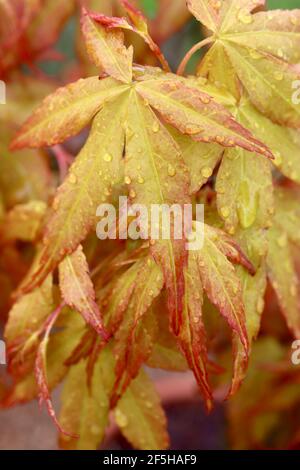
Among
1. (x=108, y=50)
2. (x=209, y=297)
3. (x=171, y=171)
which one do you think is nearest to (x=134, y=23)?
(x=108, y=50)

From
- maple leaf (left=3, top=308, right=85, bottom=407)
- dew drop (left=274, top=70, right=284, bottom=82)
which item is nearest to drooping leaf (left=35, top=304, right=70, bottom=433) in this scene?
maple leaf (left=3, top=308, right=85, bottom=407)

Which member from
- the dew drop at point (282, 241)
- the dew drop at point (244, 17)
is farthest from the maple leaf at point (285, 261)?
the dew drop at point (244, 17)

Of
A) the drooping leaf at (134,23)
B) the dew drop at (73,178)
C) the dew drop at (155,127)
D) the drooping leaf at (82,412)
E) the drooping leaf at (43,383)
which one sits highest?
the drooping leaf at (134,23)

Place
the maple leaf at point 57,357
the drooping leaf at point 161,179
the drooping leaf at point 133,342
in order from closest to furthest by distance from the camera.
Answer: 1. the drooping leaf at point 161,179
2. the drooping leaf at point 133,342
3. the maple leaf at point 57,357

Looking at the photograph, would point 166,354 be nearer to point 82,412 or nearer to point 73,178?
point 82,412

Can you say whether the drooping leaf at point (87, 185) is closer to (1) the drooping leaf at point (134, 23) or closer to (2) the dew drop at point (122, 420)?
(1) the drooping leaf at point (134, 23)

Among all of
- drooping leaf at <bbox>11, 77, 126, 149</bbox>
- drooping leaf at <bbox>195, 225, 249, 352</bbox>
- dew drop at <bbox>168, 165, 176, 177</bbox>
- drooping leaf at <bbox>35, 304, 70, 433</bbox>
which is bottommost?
drooping leaf at <bbox>35, 304, 70, 433</bbox>

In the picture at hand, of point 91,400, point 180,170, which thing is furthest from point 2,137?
point 180,170

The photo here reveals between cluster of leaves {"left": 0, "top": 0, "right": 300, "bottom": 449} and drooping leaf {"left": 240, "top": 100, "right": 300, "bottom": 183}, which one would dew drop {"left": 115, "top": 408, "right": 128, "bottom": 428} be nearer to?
cluster of leaves {"left": 0, "top": 0, "right": 300, "bottom": 449}

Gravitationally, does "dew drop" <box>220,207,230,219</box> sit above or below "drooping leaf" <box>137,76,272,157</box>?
below
